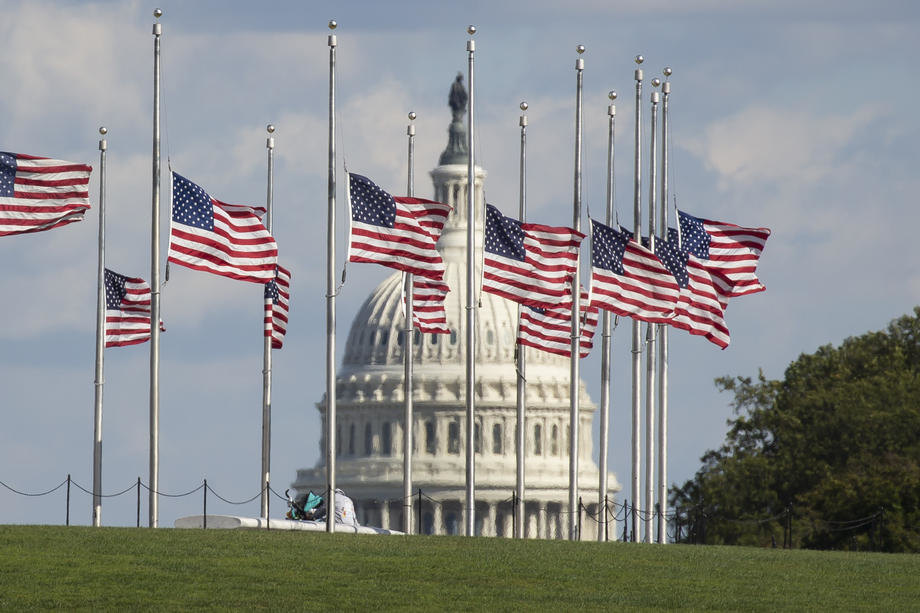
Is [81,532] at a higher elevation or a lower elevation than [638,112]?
lower

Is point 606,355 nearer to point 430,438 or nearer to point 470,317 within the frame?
point 470,317

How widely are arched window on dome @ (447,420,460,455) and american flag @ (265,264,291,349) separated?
11447 cm

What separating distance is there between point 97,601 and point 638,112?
2843 cm

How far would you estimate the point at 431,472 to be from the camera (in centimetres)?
17025

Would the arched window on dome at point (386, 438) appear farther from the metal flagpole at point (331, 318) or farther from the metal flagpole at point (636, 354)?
the metal flagpole at point (331, 318)

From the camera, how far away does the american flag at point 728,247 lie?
5844cm

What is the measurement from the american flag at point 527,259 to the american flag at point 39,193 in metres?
10.2

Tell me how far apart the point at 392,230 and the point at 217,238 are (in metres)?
3.73

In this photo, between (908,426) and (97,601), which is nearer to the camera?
(97,601)

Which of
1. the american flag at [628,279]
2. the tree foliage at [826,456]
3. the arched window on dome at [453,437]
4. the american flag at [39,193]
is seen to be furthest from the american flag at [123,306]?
the arched window on dome at [453,437]

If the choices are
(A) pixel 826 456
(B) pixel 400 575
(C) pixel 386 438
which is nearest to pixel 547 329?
(B) pixel 400 575

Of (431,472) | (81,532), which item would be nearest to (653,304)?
(81,532)

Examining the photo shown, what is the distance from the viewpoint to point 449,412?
6806 inches

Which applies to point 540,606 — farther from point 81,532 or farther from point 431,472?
point 431,472
